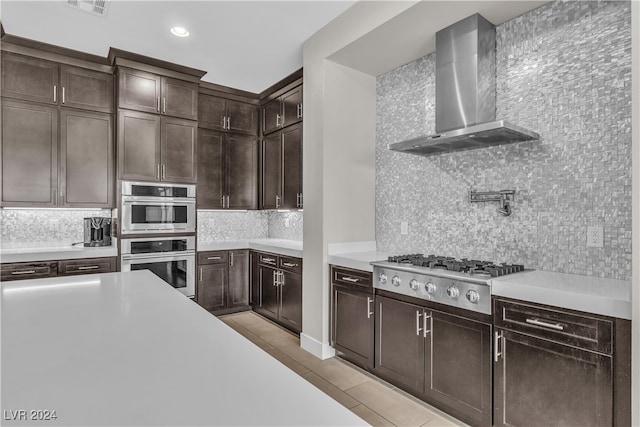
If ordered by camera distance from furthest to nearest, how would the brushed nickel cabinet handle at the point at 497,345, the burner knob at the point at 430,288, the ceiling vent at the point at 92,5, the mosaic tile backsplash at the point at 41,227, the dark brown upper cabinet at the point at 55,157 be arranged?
the mosaic tile backsplash at the point at 41,227
the dark brown upper cabinet at the point at 55,157
the ceiling vent at the point at 92,5
the burner knob at the point at 430,288
the brushed nickel cabinet handle at the point at 497,345

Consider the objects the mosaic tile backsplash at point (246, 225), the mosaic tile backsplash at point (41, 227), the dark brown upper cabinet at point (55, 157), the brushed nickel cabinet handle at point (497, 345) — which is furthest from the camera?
the mosaic tile backsplash at point (246, 225)

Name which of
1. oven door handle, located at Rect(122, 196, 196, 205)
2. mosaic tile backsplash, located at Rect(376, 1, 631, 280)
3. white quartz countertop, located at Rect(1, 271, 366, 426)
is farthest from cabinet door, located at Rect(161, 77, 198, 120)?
white quartz countertop, located at Rect(1, 271, 366, 426)

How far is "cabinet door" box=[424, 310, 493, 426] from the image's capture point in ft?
6.79

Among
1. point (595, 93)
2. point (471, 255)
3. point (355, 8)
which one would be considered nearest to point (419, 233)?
point (471, 255)

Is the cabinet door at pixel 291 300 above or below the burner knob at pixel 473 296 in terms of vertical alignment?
below

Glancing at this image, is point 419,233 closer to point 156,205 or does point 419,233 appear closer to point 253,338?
point 253,338

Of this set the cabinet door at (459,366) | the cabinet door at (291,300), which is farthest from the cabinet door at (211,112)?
the cabinet door at (459,366)

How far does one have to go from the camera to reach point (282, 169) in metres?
4.41

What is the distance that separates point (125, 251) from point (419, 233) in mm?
2958

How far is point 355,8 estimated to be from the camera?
2848 millimetres

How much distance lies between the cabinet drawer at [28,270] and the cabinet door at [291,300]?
Result: 7.13 ft

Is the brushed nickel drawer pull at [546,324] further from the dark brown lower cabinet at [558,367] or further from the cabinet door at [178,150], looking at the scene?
the cabinet door at [178,150]

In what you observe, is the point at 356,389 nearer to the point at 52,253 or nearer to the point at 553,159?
the point at 553,159

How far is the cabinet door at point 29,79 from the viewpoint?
3.36 m
